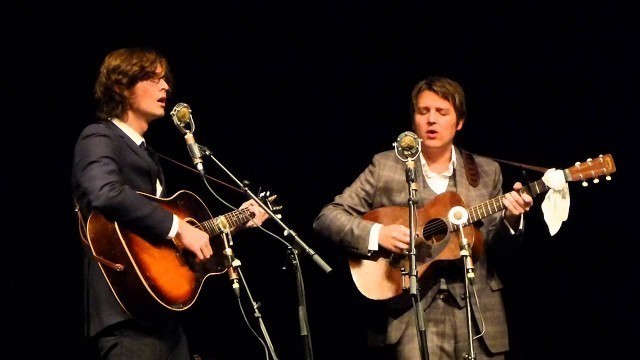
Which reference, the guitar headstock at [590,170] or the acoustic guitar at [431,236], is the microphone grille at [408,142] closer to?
the acoustic guitar at [431,236]

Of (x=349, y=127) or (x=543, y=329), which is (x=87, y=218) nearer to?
(x=349, y=127)

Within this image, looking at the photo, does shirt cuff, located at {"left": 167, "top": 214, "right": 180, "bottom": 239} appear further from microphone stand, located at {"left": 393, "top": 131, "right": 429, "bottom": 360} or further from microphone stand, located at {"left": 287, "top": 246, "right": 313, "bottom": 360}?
microphone stand, located at {"left": 393, "top": 131, "right": 429, "bottom": 360}

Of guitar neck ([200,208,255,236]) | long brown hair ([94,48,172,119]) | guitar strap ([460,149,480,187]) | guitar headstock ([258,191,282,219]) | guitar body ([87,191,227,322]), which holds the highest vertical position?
long brown hair ([94,48,172,119])

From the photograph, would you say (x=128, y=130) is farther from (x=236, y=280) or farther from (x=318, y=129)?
(x=318, y=129)

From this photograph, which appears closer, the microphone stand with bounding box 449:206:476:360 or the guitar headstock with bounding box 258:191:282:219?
the microphone stand with bounding box 449:206:476:360

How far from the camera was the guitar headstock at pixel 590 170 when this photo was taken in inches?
148

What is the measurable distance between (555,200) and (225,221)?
147cm

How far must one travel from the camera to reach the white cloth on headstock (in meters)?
3.74

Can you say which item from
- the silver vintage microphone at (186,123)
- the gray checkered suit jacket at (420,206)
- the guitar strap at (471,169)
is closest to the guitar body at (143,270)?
the silver vintage microphone at (186,123)

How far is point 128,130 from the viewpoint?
369 centimetres

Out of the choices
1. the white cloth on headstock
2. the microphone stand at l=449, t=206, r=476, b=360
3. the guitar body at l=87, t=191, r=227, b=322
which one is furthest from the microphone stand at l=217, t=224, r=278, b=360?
the white cloth on headstock

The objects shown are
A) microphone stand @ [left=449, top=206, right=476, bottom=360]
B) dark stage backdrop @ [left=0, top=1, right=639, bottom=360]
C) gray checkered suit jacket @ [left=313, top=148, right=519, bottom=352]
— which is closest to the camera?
microphone stand @ [left=449, top=206, right=476, bottom=360]

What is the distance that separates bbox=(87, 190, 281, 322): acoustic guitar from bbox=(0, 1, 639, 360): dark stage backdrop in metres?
1.35

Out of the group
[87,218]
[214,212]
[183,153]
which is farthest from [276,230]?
[87,218]
